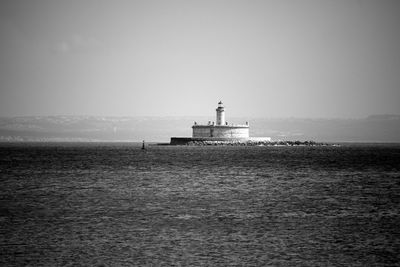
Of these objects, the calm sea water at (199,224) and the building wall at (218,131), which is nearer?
the calm sea water at (199,224)

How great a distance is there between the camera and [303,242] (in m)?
17.7

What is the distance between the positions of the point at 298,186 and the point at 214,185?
15.9 feet

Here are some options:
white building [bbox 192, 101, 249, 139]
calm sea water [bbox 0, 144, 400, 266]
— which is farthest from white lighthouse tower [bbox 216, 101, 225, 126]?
calm sea water [bbox 0, 144, 400, 266]

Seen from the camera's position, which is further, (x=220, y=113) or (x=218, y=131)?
(x=218, y=131)

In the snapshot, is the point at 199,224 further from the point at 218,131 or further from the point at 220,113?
the point at 218,131

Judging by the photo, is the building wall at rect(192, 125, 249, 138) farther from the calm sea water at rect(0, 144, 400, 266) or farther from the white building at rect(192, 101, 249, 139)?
the calm sea water at rect(0, 144, 400, 266)

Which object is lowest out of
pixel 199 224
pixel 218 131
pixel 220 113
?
pixel 199 224

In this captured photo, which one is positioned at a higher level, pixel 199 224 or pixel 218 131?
pixel 218 131

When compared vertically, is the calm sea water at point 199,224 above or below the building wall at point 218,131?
below

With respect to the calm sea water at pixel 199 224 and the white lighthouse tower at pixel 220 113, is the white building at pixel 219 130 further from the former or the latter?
the calm sea water at pixel 199 224

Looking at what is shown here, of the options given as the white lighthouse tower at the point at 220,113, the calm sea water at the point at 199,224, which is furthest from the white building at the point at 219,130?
the calm sea water at the point at 199,224

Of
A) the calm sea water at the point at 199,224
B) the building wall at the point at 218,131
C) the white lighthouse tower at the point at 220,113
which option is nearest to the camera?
the calm sea water at the point at 199,224

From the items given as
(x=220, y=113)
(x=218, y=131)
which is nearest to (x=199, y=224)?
(x=220, y=113)

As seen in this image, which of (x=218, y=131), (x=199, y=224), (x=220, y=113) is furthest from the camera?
(x=218, y=131)
